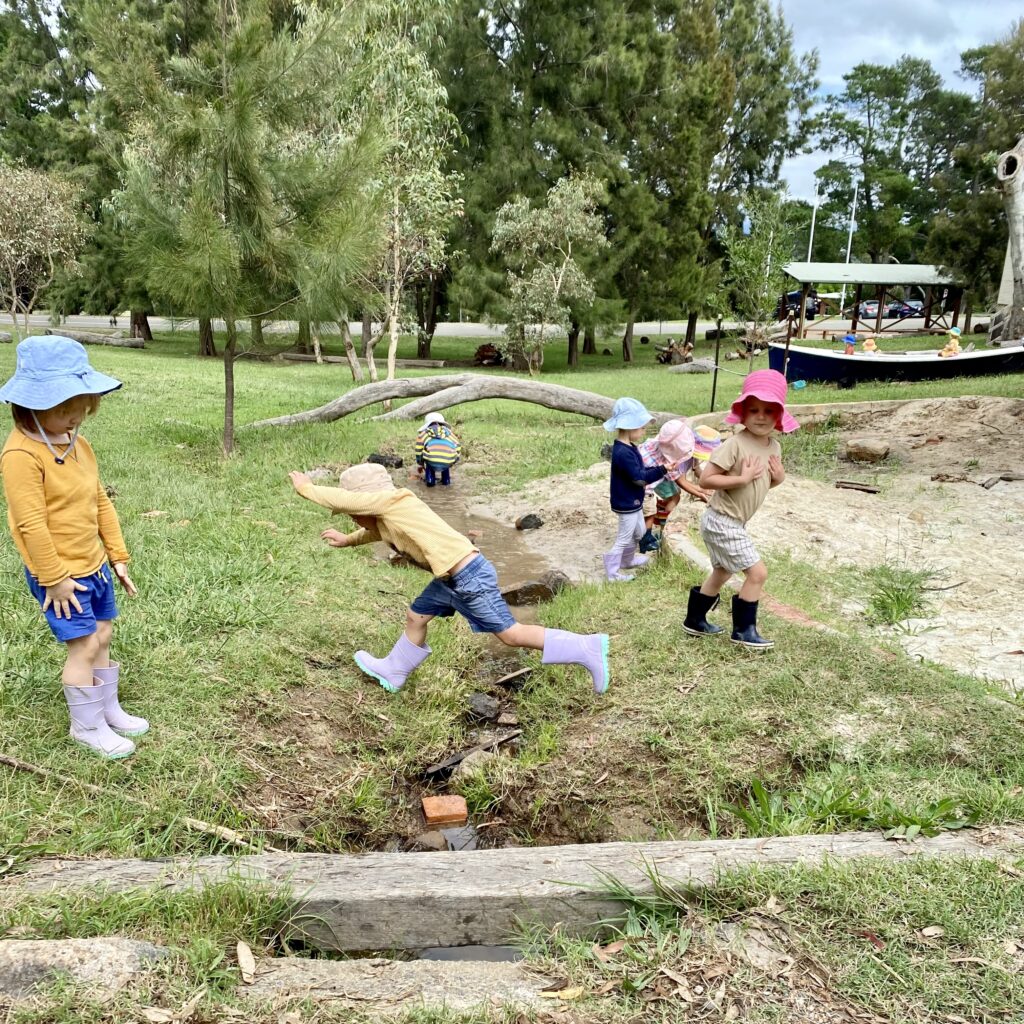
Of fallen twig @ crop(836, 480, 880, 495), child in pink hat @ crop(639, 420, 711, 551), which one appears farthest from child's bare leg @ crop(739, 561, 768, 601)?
fallen twig @ crop(836, 480, 880, 495)

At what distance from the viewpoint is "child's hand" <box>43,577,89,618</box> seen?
10.3 feet

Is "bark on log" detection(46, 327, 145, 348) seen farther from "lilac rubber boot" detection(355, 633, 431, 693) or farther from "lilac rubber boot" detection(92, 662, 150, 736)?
"lilac rubber boot" detection(92, 662, 150, 736)

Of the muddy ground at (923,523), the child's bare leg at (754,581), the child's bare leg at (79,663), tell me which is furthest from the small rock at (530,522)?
the child's bare leg at (79,663)

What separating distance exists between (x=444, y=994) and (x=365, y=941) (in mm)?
471

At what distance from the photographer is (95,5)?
9469 mm

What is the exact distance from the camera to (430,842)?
11.5 feet

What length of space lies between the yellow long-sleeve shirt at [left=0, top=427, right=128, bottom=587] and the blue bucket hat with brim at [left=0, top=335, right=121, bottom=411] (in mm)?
147

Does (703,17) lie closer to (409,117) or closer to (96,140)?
(409,117)

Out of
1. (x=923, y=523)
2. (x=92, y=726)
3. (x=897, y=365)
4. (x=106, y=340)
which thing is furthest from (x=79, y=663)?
(x=106, y=340)

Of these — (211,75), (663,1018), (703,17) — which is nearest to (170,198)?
(211,75)

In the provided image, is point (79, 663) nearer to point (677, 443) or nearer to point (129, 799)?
point (129, 799)

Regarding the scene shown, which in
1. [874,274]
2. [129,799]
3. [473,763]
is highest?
[874,274]

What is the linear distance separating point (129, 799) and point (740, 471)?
10.7ft

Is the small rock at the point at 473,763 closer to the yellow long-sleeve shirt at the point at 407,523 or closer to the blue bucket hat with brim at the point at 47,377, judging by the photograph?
the yellow long-sleeve shirt at the point at 407,523
